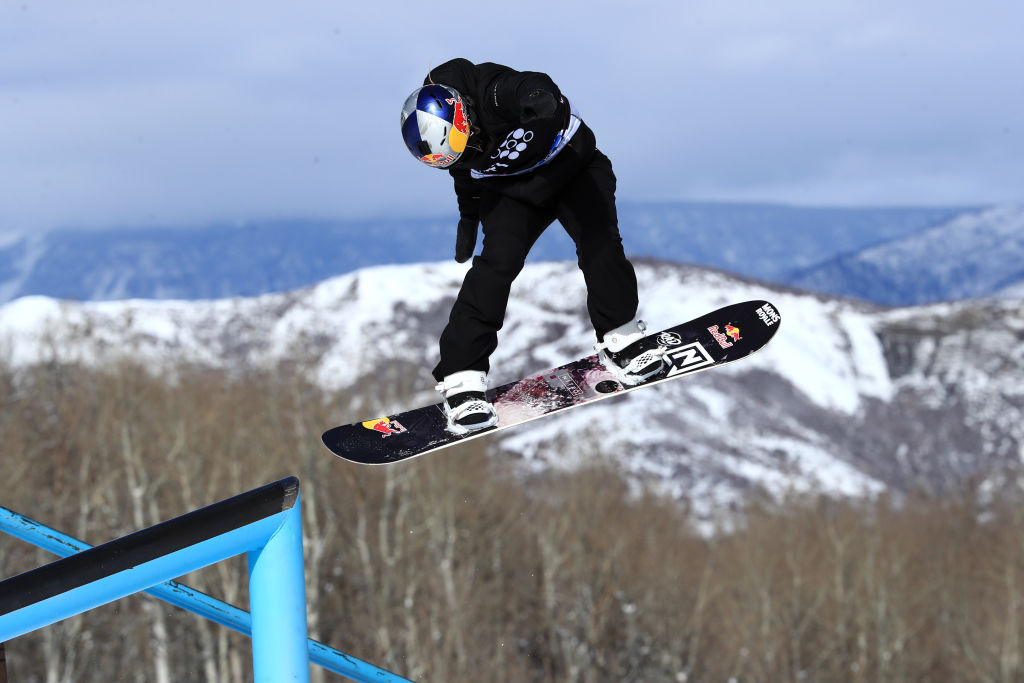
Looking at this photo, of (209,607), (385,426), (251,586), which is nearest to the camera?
(251,586)

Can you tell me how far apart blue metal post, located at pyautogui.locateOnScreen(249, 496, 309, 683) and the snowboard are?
109 inches

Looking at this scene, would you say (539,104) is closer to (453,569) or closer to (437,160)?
(437,160)

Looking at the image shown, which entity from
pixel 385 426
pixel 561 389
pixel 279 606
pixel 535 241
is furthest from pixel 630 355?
pixel 279 606

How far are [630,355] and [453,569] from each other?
42507mm

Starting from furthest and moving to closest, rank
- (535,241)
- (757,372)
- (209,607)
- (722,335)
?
(757,372) < (722,335) < (535,241) < (209,607)

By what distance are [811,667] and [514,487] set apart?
17.9 metres

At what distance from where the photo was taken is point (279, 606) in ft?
5.87

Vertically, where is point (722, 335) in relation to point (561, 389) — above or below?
above

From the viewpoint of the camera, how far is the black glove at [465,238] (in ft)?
16.4

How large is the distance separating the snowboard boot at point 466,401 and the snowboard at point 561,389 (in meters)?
0.05

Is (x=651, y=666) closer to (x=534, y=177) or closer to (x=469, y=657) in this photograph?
(x=469, y=657)

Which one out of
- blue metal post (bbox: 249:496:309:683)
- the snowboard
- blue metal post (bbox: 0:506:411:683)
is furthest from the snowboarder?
blue metal post (bbox: 249:496:309:683)

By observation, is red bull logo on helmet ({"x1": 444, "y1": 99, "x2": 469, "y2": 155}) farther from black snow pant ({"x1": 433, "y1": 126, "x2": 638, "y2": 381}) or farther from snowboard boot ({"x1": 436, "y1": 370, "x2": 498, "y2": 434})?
snowboard boot ({"x1": 436, "y1": 370, "x2": 498, "y2": 434})

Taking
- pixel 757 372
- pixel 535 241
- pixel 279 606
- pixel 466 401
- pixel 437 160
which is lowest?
pixel 279 606
